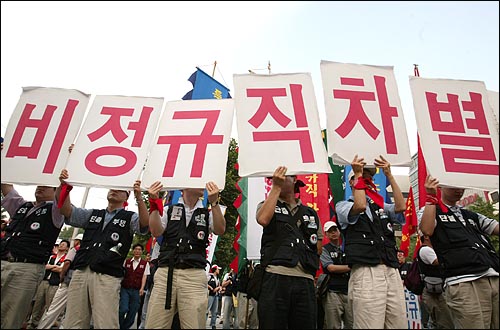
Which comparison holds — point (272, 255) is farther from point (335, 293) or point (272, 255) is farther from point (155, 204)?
point (335, 293)

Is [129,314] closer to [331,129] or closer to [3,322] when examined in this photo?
[3,322]

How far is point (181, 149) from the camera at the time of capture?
3672 millimetres

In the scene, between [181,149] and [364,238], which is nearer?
[364,238]

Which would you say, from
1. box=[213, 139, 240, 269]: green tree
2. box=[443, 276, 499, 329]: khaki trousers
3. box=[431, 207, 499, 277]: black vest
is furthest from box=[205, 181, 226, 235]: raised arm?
box=[213, 139, 240, 269]: green tree

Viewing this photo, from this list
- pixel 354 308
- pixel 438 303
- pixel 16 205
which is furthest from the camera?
pixel 438 303

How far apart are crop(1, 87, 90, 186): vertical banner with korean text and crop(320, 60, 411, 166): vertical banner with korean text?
2.65m

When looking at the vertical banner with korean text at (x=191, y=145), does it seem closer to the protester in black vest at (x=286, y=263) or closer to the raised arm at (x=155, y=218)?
the raised arm at (x=155, y=218)

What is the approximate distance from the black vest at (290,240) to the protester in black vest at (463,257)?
1.02 m

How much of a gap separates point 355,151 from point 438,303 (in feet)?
10.8

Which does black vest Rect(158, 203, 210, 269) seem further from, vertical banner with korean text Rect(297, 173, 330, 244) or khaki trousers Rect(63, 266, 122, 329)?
vertical banner with korean text Rect(297, 173, 330, 244)

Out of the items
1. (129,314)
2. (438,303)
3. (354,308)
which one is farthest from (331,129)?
(129,314)

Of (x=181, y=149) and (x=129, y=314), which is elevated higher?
(x=181, y=149)

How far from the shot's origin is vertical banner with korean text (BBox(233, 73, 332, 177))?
3.35m

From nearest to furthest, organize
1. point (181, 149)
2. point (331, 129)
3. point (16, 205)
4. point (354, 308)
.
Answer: point (354, 308), point (331, 129), point (181, 149), point (16, 205)
